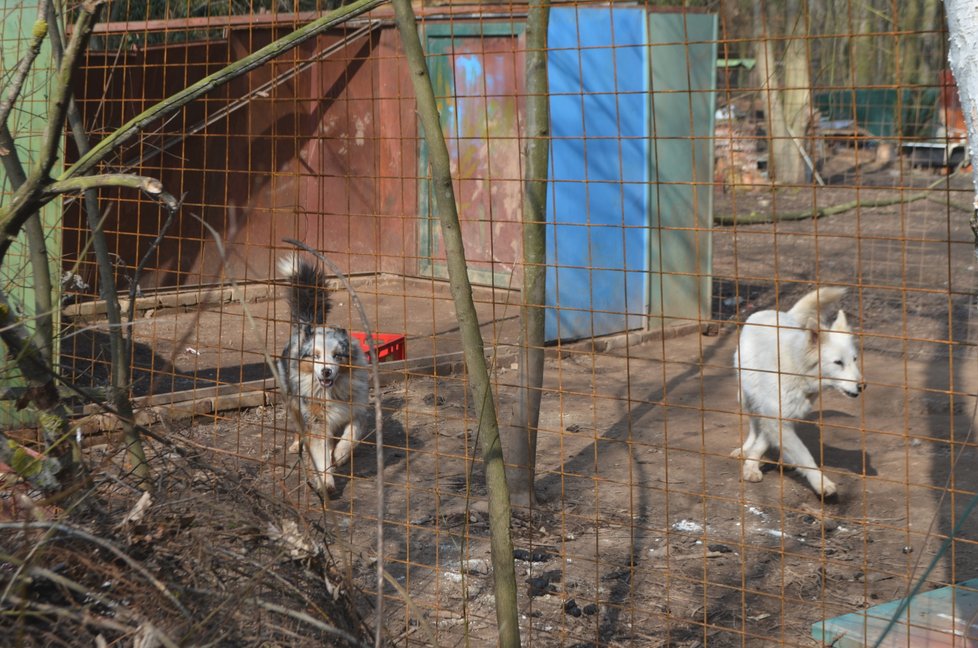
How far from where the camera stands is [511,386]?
4574mm

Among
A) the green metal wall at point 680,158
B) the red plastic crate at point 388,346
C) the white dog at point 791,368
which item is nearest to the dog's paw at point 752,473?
the white dog at point 791,368

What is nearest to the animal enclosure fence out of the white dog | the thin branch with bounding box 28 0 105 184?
the white dog

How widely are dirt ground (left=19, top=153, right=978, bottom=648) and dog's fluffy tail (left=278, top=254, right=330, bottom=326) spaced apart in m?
0.20

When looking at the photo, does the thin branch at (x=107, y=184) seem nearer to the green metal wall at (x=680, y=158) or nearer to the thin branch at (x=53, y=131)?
the thin branch at (x=53, y=131)

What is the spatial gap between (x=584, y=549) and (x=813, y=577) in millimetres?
1084

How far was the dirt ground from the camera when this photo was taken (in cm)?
366

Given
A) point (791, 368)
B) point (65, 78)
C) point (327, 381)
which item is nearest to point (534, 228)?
point (327, 381)

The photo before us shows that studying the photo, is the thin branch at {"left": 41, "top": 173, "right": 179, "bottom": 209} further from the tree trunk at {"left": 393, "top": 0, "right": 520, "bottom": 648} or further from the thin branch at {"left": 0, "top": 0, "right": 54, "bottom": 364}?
the tree trunk at {"left": 393, "top": 0, "right": 520, "bottom": 648}

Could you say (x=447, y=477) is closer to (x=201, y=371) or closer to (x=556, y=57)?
(x=201, y=371)

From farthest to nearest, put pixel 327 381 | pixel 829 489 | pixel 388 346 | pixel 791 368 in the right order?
pixel 388 346
pixel 791 368
pixel 327 381
pixel 829 489

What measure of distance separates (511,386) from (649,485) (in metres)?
1.77

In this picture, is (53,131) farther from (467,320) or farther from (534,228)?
(534,228)

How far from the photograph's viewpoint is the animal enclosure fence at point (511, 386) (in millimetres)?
2301

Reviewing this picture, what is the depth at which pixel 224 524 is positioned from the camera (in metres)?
2.32
